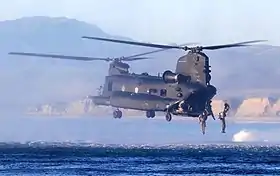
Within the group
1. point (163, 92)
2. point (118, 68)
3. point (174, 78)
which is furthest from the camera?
point (118, 68)

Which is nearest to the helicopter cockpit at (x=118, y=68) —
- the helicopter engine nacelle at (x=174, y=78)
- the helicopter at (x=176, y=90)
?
the helicopter at (x=176, y=90)

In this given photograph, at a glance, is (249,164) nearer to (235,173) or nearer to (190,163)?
(190,163)

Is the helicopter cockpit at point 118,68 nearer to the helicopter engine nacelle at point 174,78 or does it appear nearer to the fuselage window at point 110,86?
the fuselage window at point 110,86

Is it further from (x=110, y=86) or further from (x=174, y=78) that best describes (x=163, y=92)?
(x=110, y=86)

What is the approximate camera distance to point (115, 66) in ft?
652

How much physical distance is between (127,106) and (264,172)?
42370mm

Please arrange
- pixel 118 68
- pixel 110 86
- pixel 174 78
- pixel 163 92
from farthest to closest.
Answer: pixel 118 68 < pixel 110 86 < pixel 163 92 < pixel 174 78

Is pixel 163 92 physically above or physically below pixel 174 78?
below

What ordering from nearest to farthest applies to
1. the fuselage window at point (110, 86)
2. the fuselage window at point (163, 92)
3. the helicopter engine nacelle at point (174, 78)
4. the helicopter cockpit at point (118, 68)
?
the helicopter engine nacelle at point (174, 78) → the fuselage window at point (163, 92) → the fuselage window at point (110, 86) → the helicopter cockpit at point (118, 68)

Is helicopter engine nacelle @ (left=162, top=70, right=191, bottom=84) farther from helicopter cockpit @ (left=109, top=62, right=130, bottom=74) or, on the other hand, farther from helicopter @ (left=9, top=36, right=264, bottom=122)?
helicopter cockpit @ (left=109, top=62, right=130, bottom=74)

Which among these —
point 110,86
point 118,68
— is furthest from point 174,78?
point 118,68

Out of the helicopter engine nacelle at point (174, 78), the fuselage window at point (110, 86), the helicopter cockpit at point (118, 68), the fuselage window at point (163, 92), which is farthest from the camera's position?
the helicopter cockpit at point (118, 68)

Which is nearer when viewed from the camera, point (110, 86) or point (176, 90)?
point (176, 90)

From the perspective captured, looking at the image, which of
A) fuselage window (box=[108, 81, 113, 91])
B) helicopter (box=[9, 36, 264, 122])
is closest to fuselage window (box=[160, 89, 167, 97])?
helicopter (box=[9, 36, 264, 122])
